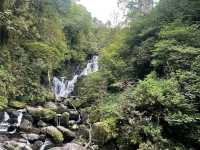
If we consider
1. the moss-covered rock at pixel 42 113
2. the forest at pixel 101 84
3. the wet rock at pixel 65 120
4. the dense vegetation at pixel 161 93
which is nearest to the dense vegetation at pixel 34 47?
the forest at pixel 101 84

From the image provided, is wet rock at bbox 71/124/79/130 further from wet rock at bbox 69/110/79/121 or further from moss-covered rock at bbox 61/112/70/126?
wet rock at bbox 69/110/79/121

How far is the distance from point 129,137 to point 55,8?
25501 millimetres

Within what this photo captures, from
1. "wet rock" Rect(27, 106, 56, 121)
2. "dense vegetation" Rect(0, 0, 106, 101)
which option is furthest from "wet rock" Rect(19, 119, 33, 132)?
"dense vegetation" Rect(0, 0, 106, 101)

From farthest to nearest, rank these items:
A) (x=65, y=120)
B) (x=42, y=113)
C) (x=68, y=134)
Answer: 1. (x=42, y=113)
2. (x=65, y=120)
3. (x=68, y=134)

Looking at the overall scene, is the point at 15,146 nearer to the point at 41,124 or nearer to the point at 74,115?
the point at 41,124

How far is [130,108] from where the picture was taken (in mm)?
11953

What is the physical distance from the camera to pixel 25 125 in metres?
16.1

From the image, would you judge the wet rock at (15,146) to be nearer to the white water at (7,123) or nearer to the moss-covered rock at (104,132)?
the white water at (7,123)

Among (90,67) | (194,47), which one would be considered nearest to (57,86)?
(90,67)

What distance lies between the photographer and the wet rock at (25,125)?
1570cm

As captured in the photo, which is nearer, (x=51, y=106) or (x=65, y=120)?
(x=65, y=120)

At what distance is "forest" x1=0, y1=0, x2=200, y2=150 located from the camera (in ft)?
36.6

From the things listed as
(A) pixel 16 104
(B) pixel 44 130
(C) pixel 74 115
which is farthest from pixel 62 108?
(B) pixel 44 130

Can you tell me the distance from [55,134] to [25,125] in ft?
8.34
